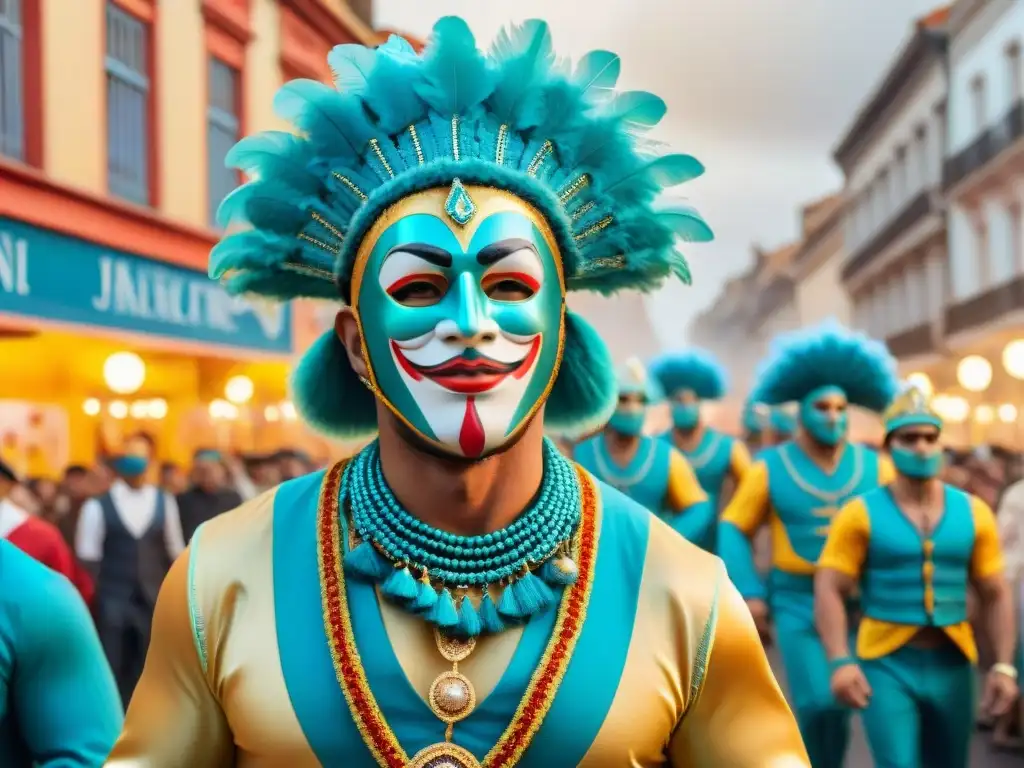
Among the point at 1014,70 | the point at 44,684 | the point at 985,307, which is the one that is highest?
the point at 1014,70

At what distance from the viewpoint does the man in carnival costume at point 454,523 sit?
2.16m

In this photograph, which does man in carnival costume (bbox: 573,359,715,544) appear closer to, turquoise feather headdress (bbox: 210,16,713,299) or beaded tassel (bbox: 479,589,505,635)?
turquoise feather headdress (bbox: 210,16,713,299)

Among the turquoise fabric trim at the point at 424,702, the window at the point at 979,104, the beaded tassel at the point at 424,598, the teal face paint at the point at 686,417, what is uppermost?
the window at the point at 979,104

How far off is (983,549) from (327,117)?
11.6 ft

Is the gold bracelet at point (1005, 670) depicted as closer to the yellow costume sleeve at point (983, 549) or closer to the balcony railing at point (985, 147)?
the yellow costume sleeve at point (983, 549)

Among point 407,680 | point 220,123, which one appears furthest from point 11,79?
point 407,680

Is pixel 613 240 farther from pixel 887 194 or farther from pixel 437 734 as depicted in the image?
pixel 887 194

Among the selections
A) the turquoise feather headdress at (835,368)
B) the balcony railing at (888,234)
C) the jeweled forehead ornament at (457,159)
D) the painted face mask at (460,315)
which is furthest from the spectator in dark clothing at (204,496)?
the balcony railing at (888,234)

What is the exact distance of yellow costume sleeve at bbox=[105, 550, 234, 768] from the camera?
→ 220cm

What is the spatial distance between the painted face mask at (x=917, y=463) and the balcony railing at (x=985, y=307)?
1883cm

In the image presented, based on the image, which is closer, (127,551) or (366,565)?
(366,565)

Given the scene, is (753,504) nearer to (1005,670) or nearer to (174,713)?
(1005,670)

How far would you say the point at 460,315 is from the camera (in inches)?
86.9

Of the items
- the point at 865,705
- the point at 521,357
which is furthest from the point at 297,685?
the point at 865,705
